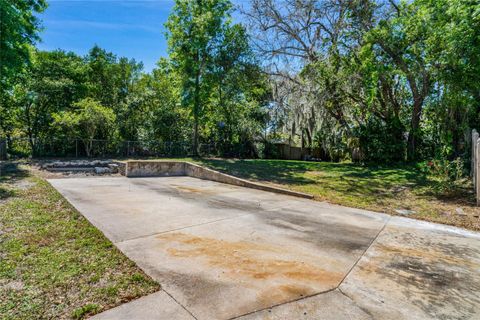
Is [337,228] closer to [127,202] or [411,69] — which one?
[127,202]

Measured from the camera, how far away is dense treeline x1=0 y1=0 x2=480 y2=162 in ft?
27.9

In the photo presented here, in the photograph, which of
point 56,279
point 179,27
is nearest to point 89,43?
point 179,27

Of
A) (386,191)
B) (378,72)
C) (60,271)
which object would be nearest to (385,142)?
(378,72)

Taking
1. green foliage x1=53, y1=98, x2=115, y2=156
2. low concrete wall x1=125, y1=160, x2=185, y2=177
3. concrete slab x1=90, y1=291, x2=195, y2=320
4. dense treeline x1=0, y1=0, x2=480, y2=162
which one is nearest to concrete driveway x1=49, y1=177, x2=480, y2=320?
concrete slab x1=90, y1=291, x2=195, y2=320

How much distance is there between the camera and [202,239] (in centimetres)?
349

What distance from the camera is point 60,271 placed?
2451 mm

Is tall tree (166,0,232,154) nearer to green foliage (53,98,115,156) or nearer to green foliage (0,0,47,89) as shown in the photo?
green foliage (53,98,115,156)

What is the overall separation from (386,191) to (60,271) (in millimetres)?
7465

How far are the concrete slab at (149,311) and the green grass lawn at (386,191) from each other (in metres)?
4.90

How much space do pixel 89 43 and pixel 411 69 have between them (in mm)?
19976

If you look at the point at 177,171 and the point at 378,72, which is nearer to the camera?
the point at 378,72

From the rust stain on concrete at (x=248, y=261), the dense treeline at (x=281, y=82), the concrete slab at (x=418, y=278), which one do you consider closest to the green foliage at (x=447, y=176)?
the dense treeline at (x=281, y=82)

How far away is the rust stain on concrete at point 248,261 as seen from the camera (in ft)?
8.45

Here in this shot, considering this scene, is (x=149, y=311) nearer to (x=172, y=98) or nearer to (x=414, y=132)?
(x=414, y=132)
